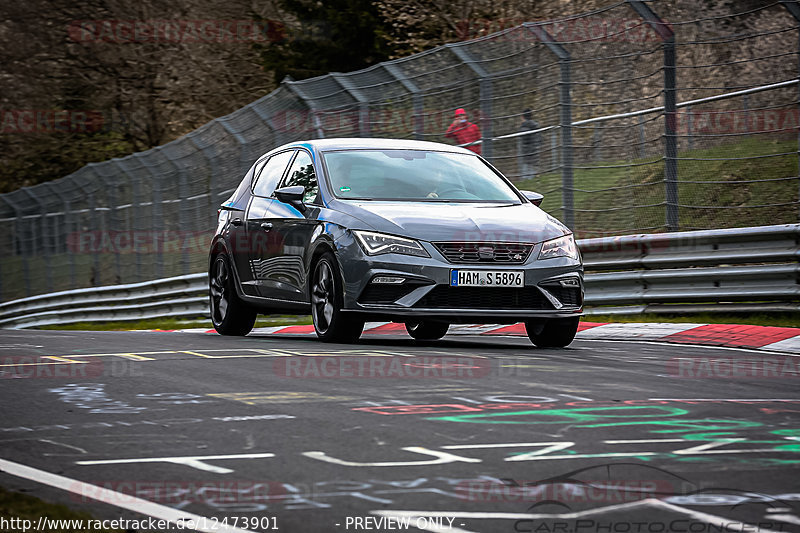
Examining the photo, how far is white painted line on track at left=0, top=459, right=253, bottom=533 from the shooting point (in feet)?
12.8

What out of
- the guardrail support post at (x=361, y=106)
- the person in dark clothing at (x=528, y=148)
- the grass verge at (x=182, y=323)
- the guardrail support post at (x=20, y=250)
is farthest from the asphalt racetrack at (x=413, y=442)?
the guardrail support post at (x=20, y=250)

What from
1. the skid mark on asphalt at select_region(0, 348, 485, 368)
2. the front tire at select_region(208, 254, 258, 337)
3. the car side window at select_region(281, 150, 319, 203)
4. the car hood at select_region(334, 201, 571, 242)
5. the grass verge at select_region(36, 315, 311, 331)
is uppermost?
the car side window at select_region(281, 150, 319, 203)

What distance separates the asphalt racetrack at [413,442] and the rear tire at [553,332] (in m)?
1.30

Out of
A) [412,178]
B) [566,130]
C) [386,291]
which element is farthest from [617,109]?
[386,291]

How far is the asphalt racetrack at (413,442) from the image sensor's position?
13.5 feet

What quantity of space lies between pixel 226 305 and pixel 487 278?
3.92 m

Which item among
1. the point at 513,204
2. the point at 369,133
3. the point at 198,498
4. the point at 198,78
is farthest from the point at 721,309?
the point at 198,78

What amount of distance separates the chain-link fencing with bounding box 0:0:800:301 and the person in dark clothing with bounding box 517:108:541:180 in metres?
0.02

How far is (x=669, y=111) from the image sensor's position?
13391mm

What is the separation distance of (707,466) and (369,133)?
40.3ft

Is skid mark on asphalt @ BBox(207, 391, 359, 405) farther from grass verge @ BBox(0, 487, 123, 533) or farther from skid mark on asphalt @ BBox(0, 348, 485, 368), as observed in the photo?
grass verge @ BBox(0, 487, 123, 533)

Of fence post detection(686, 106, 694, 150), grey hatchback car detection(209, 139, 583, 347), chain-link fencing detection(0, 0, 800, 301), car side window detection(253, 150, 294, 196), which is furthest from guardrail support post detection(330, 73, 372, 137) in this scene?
fence post detection(686, 106, 694, 150)

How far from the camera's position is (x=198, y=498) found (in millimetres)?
4297

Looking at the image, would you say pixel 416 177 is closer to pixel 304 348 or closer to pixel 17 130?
pixel 304 348
